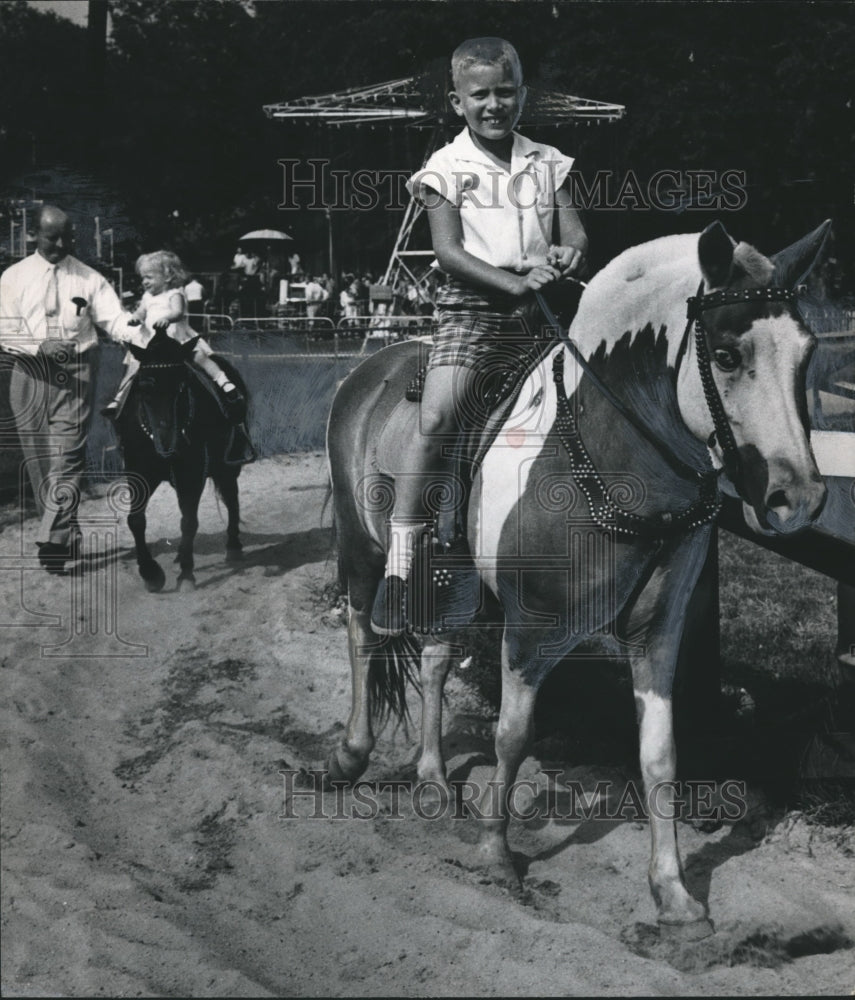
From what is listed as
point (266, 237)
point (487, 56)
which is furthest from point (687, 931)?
point (266, 237)

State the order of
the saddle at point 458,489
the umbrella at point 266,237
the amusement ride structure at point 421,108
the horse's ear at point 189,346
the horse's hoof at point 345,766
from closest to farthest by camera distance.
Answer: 1. the saddle at point 458,489
2. the horse's hoof at point 345,766
3. the horse's ear at point 189,346
4. the amusement ride structure at point 421,108
5. the umbrella at point 266,237

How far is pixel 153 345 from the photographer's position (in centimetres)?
813

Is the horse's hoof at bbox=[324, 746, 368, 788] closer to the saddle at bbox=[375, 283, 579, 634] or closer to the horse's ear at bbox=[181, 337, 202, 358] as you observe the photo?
the saddle at bbox=[375, 283, 579, 634]

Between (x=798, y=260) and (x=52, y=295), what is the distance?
601 centimetres

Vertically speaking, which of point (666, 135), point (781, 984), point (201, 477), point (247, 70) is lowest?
point (781, 984)

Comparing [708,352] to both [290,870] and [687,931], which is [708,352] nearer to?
[687,931]

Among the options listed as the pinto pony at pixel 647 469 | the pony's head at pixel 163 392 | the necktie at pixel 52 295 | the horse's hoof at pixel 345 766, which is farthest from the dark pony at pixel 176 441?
the pinto pony at pixel 647 469

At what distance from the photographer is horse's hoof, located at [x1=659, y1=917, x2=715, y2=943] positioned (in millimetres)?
3725

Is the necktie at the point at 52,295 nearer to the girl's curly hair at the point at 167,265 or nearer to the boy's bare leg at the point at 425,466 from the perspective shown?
the girl's curly hair at the point at 167,265

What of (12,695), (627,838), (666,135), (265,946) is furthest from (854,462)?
(666,135)

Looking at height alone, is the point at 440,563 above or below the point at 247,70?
below

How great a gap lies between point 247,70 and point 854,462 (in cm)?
3186

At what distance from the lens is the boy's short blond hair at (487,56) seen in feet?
12.6

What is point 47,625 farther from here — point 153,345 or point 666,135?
point 666,135
